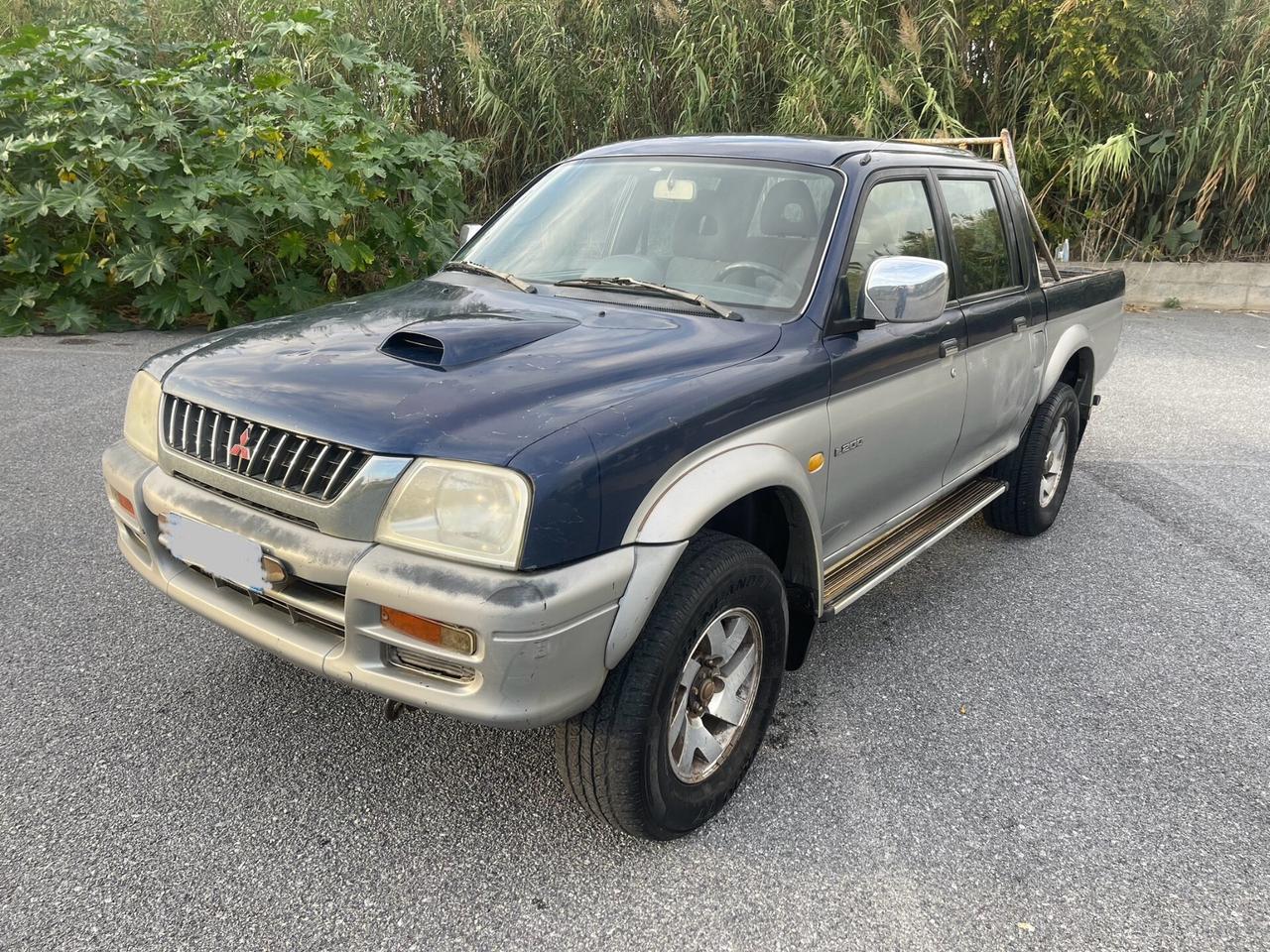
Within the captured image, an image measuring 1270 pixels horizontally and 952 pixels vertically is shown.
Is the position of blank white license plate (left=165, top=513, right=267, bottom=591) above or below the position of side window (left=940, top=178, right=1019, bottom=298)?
below

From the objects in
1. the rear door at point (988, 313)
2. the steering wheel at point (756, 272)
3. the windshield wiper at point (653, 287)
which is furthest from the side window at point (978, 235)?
the windshield wiper at point (653, 287)

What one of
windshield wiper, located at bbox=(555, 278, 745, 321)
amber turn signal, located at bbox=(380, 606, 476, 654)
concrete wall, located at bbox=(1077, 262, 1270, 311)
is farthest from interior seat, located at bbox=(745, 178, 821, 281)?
concrete wall, located at bbox=(1077, 262, 1270, 311)

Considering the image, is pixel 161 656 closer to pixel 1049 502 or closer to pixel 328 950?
pixel 328 950

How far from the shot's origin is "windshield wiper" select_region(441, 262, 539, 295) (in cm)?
299

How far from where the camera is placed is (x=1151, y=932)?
2.14 meters

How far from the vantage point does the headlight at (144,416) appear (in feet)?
8.07

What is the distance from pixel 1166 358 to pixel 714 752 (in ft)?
25.2

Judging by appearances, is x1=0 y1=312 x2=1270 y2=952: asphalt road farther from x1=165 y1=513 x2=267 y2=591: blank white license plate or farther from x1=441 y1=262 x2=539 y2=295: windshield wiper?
x1=441 y1=262 x2=539 y2=295: windshield wiper

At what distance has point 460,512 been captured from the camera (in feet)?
6.29

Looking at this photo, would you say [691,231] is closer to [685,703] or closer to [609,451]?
[609,451]

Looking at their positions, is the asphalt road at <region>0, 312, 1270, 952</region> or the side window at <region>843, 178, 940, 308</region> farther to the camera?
the side window at <region>843, 178, 940, 308</region>

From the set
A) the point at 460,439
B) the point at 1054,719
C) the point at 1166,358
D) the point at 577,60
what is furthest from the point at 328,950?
the point at 577,60

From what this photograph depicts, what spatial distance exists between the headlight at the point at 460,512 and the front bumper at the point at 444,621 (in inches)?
1.3

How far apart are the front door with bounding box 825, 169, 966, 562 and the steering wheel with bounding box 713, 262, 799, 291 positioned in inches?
6.8
